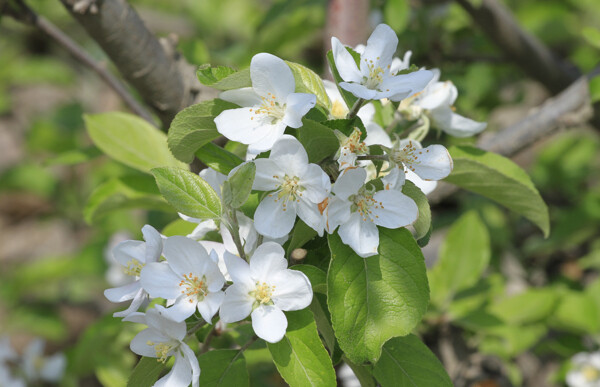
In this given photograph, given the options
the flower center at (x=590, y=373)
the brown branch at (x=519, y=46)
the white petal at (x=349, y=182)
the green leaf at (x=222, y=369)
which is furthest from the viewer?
the brown branch at (x=519, y=46)

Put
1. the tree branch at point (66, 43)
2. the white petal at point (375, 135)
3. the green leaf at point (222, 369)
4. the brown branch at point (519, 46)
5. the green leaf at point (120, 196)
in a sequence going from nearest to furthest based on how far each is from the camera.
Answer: the green leaf at point (222, 369) → the white petal at point (375, 135) → the green leaf at point (120, 196) → the tree branch at point (66, 43) → the brown branch at point (519, 46)

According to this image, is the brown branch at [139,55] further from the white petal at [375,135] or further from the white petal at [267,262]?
the white petal at [267,262]

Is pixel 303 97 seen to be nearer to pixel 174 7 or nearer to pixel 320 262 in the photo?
pixel 320 262

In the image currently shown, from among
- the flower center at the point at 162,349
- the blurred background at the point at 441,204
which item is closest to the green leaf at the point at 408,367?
the flower center at the point at 162,349

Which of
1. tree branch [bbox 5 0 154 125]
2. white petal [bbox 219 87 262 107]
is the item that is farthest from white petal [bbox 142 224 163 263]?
tree branch [bbox 5 0 154 125]

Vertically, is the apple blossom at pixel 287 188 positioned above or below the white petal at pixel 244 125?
below

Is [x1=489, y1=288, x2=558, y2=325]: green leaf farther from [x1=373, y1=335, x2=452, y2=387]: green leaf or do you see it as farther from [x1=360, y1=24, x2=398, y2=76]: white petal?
[x1=360, y1=24, x2=398, y2=76]: white petal

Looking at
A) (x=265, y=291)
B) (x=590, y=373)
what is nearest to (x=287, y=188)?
(x=265, y=291)

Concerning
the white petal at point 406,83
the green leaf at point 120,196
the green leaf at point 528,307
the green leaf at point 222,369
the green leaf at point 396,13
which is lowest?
the green leaf at point 528,307
